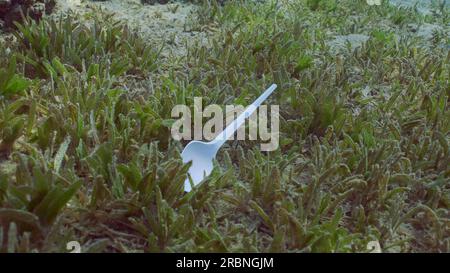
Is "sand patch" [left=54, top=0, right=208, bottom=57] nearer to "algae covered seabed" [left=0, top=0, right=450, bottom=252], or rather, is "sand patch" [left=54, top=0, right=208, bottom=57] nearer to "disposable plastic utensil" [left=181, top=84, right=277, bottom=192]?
"algae covered seabed" [left=0, top=0, right=450, bottom=252]

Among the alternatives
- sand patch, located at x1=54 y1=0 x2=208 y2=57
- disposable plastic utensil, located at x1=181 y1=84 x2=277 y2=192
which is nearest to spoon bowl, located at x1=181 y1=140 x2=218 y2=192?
disposable plastic utensil, located at x1=181 y1=84 x2=277 y2=192

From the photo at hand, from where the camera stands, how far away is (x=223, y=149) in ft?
10.4

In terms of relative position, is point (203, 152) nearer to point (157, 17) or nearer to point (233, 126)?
point (233, 126)

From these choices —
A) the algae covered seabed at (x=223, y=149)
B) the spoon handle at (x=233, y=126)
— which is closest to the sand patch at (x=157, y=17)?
the algae covered seabed at (x=223, y=149)

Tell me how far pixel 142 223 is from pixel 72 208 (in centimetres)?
37

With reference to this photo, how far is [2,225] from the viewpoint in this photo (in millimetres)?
2088

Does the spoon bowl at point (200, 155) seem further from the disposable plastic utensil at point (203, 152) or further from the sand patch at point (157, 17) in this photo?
the sand patch at point (157, 17)

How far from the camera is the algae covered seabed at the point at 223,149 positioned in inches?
91.9

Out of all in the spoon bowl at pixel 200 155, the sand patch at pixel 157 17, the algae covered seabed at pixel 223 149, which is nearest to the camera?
the algae covered seabed at pixel 223 149

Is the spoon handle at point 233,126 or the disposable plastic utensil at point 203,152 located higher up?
the spoon handle at point 233,126

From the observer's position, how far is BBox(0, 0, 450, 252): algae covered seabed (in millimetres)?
2334

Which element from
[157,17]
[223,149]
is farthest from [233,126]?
[157,17]

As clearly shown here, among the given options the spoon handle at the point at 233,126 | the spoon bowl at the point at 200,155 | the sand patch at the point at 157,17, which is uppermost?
the sand patch at the point at 157,17

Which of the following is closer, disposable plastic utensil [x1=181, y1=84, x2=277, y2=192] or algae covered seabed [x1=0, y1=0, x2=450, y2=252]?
algae covered seabed [x1=0, y1=0, x2=450, y2=252]
